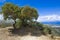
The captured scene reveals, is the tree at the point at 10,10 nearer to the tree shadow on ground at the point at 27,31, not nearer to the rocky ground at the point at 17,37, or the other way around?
the tree shadow on ground at the point at 27,31

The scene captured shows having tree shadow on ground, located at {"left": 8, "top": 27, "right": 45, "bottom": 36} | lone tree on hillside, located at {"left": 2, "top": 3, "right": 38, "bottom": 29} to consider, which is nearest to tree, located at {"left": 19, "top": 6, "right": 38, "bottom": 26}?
lone tree on hillside, located at {"left": 2, "top": 3, "right": 38, "bottom": 29}

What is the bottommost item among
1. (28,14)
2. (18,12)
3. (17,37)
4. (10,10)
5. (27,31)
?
(17,37)

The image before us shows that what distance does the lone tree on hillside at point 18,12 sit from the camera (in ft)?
58.1

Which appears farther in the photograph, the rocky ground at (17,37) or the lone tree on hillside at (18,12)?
the lone tree on hillside at (18,12)

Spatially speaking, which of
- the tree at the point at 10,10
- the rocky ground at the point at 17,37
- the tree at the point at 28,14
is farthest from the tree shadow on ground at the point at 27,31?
the tree at the point at 10,10

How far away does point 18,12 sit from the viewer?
17984 mm

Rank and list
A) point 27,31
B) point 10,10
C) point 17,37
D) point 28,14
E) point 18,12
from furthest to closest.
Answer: point 27,31 → point 18,12 → point 28,14 → point 10,10 → point 17,37

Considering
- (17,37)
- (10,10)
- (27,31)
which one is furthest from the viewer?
(27,31)

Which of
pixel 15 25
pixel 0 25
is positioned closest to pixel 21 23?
pixel 15 25

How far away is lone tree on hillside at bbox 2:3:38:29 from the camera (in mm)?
17719

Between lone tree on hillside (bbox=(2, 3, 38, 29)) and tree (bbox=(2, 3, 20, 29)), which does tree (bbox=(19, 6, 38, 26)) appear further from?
tree (bbox=(2, 3, 20, 29))

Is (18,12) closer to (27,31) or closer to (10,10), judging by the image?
(10,10)

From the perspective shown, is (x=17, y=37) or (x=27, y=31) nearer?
(x=17, y=37)

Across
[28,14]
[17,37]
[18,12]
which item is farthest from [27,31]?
[18,12]
